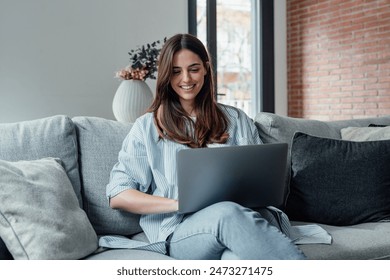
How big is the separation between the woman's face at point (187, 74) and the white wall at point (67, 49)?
2.30 meters

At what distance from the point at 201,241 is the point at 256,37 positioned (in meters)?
3.97

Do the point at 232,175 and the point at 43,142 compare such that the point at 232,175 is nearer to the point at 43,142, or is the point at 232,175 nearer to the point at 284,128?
the point at 43,142

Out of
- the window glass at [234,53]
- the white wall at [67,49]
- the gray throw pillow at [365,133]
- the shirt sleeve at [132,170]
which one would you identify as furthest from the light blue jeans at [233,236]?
the window glass at [234,53]

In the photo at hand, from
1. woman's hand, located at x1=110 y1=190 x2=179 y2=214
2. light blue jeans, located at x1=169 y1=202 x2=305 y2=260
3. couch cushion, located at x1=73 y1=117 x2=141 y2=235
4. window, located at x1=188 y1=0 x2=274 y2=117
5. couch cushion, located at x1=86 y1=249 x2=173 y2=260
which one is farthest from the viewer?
window, located at x1=188 y1=0 x2=274 y2=117

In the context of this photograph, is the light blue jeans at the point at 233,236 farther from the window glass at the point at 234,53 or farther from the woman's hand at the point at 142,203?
the window glass at the point at 234,53

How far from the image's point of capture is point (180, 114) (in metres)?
1.76

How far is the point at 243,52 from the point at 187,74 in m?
3.39

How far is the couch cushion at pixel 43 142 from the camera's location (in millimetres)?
1604

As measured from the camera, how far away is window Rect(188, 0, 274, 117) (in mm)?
4828

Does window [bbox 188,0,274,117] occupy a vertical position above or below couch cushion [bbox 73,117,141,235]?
above

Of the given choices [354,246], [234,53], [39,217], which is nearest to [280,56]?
[234,53]

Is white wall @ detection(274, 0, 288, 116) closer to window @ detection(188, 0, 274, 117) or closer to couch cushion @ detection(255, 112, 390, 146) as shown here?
window @ detection(188, 0, 274, 117)

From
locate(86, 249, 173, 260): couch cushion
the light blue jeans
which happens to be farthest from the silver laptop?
locate(86, 249, 173, 260): couch cushion

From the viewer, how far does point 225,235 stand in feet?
4.32
